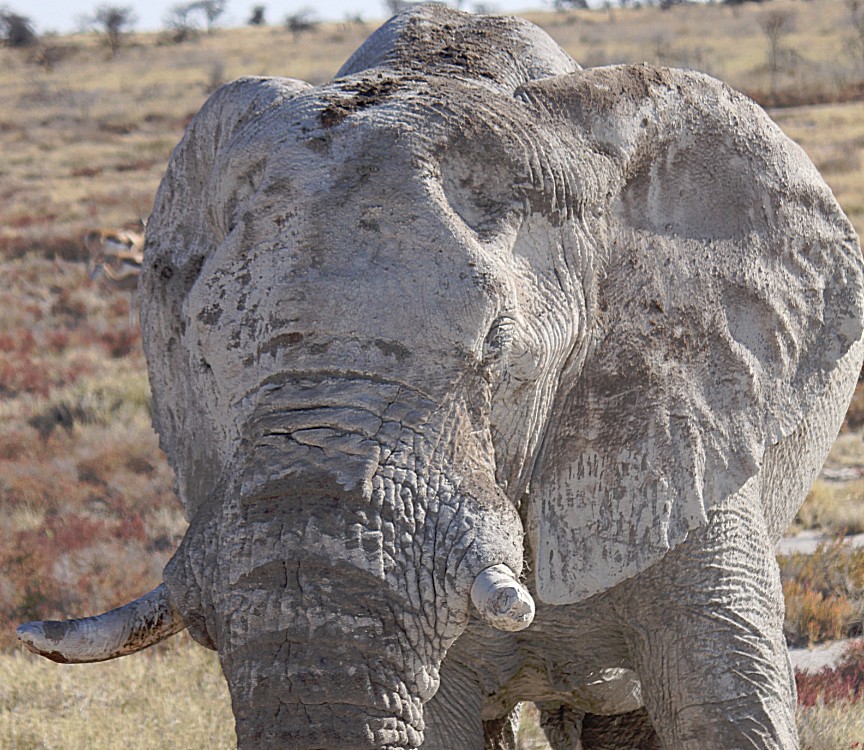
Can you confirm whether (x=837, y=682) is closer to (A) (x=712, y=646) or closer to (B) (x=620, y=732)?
(B) (x=620, y=732)

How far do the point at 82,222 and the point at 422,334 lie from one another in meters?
18.6

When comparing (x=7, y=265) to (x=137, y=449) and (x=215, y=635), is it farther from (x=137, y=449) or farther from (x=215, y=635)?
(x=215, y=635)

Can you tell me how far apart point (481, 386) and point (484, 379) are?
0.02 m

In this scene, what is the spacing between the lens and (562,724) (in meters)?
3.81

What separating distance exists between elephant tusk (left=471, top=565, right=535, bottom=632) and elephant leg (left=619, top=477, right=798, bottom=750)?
2.59 ft

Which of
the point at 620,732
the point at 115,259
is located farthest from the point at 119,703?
the point at 115,259

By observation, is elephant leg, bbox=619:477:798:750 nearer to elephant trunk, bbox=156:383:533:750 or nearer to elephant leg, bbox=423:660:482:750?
elephant leg, bbox=423:660:482:750

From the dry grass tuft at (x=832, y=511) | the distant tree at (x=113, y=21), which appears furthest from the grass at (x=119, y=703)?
the distant tree at (x=113, y=21)

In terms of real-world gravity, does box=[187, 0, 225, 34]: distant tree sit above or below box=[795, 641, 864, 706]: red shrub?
below

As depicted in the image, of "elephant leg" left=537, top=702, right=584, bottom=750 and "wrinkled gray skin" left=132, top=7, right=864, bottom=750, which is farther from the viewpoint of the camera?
"elephant leg" left=537, top=702, right=584, bottom=750

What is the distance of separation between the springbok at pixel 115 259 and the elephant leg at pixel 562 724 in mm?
10993

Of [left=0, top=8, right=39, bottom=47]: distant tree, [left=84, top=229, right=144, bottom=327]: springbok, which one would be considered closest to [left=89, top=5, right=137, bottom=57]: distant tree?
[left=0, top=8, right=39, bottom=47]: distant tree

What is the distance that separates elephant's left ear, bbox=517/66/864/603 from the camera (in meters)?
2.60

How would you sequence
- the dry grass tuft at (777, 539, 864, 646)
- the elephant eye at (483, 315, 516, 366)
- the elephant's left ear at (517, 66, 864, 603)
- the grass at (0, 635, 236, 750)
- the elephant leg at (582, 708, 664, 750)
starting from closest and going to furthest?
the elephant eye at (483, 315, 516, 366) → the elephant's left ear at (517, 66, 864, 603) → the elephant leg at (582, 708, 664, 750) → the grass at (0, 635, 236, 750) → the dry grass tuft at (777, 539, 864, 646)
